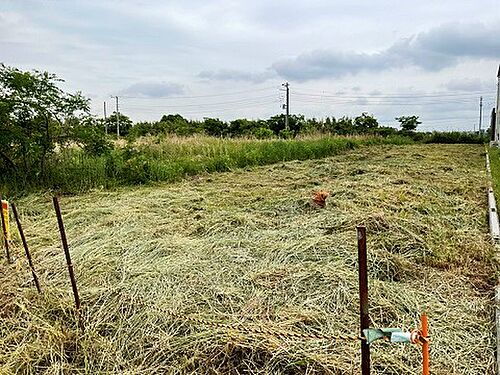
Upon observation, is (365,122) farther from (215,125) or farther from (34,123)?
(34,123)

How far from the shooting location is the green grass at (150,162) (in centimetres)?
702

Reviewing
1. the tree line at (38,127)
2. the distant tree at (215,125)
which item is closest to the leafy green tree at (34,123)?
the tree line at (38,127)

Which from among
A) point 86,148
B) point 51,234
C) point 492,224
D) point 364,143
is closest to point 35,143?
point 86,148

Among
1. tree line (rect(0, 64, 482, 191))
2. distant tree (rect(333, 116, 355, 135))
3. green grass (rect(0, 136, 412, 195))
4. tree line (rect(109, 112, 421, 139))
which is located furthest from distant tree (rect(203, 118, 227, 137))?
tree line (rect(0, 64, 482, 191))

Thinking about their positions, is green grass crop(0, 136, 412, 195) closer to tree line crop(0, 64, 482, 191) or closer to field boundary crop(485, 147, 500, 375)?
tree line crop(0, 64, 482, 191)

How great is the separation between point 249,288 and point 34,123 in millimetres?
5391

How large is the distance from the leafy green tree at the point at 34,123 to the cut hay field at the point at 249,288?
2138 millimetres

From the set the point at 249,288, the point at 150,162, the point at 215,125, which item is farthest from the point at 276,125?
the point at 249,288

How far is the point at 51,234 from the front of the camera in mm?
4102

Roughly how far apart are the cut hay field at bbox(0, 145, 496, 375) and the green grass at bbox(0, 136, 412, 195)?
2.23 metres

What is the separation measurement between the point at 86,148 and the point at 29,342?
537cm

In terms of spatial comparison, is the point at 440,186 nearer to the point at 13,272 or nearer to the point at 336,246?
the point at 336,246

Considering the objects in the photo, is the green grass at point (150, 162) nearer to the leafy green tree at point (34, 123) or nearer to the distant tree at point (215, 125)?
the leafy green tree at point (34, 123)

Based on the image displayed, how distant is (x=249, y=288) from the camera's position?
2.64 m
